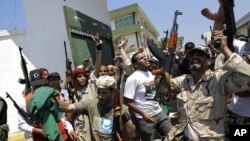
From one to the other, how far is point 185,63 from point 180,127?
440cm

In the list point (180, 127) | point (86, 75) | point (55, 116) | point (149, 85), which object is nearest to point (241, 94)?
point (180, 127)

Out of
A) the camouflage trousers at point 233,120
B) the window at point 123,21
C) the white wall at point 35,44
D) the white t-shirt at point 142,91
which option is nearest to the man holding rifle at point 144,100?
the white t-shirt at point 142,91

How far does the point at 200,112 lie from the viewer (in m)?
3.17

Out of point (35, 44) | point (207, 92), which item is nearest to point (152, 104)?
point (207, 92)

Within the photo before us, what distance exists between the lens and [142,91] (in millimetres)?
5160

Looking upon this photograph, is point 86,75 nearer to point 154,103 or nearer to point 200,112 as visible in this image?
point 154,103

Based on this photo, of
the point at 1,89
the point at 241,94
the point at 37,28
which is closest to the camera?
the point at 241,94

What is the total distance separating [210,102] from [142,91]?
2.08 metres

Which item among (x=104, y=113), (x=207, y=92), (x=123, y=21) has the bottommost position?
(x=104, y=113)

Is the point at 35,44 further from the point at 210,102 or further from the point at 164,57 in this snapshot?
the point at 210,102

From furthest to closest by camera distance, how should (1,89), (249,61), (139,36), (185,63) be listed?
(139,36), (1,89), (185,63), (249,61)

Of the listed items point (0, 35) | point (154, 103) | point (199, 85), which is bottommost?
point (154, 103)

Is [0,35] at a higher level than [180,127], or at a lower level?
higher

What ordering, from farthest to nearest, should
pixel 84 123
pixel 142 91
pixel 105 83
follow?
pixel 142 91, pixel 84 123, pixel 105 83
